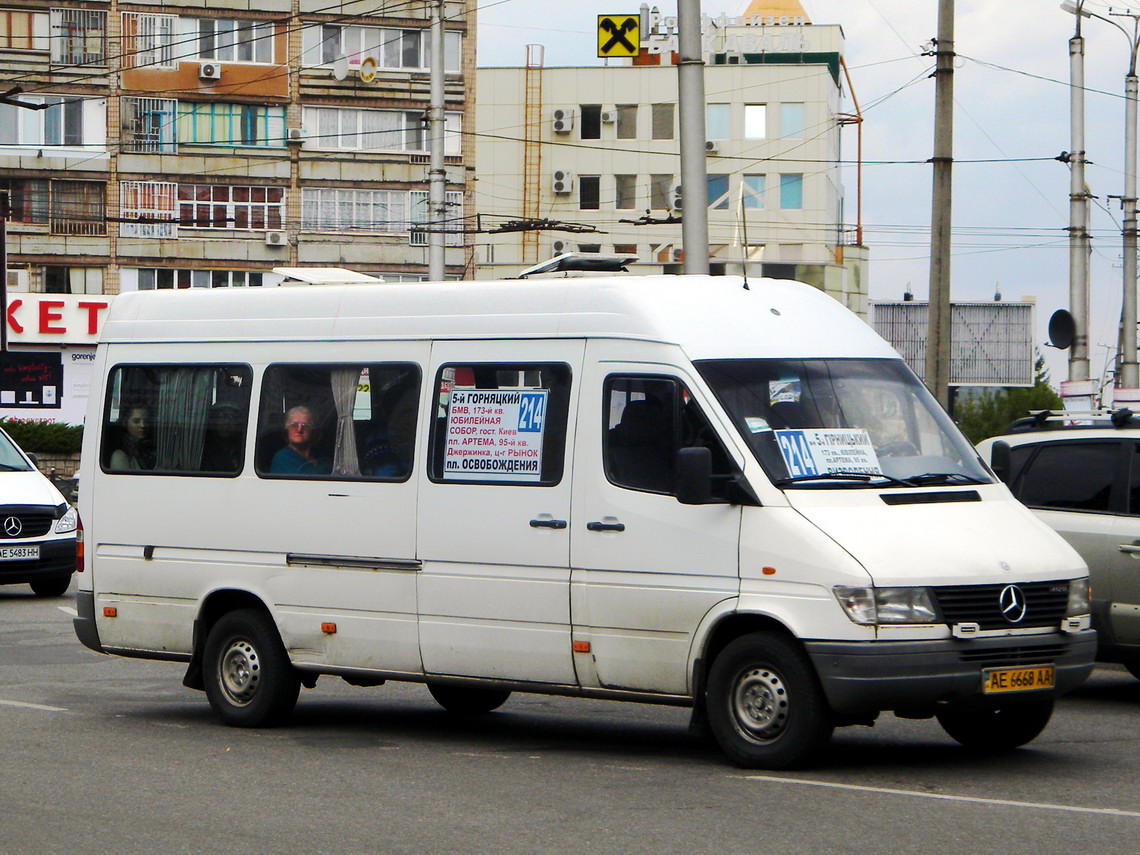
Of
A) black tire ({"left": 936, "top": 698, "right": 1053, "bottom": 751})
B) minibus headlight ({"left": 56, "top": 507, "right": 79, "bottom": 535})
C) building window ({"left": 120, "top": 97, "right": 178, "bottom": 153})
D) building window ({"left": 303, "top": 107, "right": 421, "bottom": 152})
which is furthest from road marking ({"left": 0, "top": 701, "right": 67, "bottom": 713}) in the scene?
building window ({"left": 303, "top": 107, "right": 421, "bottom": 152})

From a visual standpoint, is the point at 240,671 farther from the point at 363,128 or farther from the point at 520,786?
the point at 363,128

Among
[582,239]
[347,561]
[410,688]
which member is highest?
[582,239]

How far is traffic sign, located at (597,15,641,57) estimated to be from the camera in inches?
1530

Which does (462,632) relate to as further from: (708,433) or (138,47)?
(138,47)

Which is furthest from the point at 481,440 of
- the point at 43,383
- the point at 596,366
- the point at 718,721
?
the point at 43,383

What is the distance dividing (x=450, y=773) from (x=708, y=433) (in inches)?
81.9

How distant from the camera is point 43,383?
59.5m

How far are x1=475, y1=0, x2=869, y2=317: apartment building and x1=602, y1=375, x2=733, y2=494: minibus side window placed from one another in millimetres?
67239

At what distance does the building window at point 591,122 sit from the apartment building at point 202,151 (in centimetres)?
1524

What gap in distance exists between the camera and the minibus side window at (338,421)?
10484mm

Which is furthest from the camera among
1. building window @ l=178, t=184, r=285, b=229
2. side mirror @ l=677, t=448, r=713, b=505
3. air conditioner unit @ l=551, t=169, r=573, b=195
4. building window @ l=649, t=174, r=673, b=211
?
building window @ l=649, t=174, r=673, b=211

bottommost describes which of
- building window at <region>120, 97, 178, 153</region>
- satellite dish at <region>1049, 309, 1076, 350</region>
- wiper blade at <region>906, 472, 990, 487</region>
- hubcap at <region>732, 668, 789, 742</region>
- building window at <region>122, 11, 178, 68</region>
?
hubcap at <region>732, 668, 789, 742</region>

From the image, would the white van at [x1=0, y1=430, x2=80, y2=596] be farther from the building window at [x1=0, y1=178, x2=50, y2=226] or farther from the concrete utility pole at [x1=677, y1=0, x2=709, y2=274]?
the building window at [x1=0, y1=178, x2=50, y2=226]

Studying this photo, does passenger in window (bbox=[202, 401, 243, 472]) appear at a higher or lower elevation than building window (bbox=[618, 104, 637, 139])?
lower
